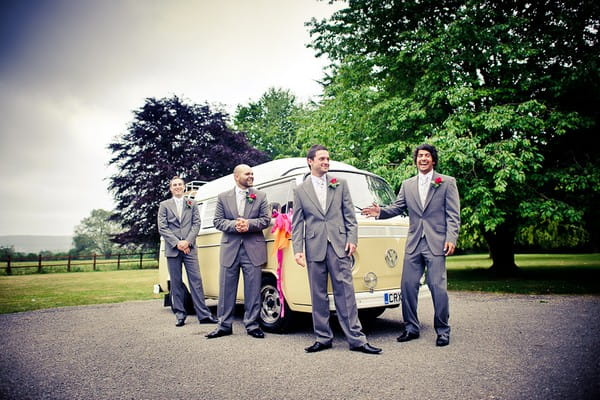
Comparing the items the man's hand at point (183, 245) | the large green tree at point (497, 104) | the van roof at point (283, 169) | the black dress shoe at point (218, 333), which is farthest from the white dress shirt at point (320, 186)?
the large green tree at point (497, 104)

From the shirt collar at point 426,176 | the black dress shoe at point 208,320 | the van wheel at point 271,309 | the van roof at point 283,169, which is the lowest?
the black dress shoe at point 208,320

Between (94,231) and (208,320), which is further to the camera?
(94,231)

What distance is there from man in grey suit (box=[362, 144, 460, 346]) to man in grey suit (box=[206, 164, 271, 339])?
1569mm

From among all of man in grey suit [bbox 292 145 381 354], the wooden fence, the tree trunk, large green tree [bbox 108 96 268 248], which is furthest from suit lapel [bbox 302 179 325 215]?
the wooden fence

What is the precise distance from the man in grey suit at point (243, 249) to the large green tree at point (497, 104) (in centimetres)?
639

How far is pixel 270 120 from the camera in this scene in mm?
43281

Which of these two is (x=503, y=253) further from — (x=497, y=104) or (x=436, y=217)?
(x=436, y=217)

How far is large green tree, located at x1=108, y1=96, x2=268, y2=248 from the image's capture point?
2573 cm

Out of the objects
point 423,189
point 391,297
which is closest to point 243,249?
point 391,297

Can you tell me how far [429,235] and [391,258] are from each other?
70cm

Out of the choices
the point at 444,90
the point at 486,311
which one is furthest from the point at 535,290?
the point at 444,90

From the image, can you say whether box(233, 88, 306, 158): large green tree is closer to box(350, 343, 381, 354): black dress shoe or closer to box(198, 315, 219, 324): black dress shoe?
box(198, 315, 219, 324): black dress shoe

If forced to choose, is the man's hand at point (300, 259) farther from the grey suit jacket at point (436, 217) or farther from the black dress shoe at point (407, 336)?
the black dress shoe at point (407, 336)

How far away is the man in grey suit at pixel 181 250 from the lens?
6805 millimetres
